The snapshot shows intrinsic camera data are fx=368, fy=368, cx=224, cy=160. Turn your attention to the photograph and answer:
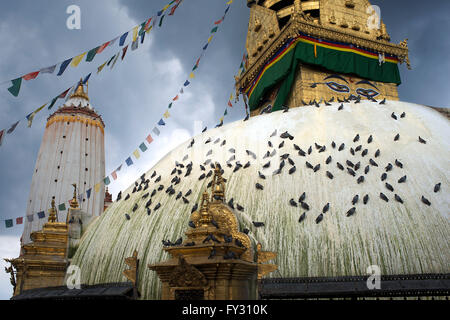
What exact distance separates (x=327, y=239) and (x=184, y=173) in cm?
309

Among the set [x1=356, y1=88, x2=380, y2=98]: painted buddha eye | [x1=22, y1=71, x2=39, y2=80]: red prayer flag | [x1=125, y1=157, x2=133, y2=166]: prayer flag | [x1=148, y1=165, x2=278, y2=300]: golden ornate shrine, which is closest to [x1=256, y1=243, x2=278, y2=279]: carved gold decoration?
[x1=148, y1=165, x2=278, y2=300]: golden ornate shrine

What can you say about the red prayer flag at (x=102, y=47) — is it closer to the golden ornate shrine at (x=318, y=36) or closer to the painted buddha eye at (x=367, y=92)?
the golden ornate shrine at (x=318, y=36)

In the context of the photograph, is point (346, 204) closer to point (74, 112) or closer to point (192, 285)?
point (192, 285)

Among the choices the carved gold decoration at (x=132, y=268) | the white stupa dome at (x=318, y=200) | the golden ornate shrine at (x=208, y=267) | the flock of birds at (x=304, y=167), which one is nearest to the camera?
the golden ornate shrine at (x=208, y=267)

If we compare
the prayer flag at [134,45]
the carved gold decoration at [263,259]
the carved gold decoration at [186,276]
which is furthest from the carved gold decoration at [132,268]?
the prayer flag at [134,45]

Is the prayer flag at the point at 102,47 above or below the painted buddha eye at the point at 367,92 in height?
below

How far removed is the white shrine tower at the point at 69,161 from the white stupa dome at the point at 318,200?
18086 mm

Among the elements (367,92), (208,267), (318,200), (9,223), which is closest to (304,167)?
(318,200)

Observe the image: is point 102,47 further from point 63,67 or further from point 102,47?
point 63,67

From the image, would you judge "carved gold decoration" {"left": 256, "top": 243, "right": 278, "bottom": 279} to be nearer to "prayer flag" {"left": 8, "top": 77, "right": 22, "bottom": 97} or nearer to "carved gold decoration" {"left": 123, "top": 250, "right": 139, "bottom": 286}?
"carved gold decoration" {"left": 123, "top": 250, "right": 139, "bottom": 286}

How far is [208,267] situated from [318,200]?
2.03m

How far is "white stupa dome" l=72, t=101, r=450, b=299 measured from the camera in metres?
4.80

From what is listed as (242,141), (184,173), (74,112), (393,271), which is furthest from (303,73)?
(74,112)

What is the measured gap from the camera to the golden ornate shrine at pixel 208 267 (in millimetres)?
4336
